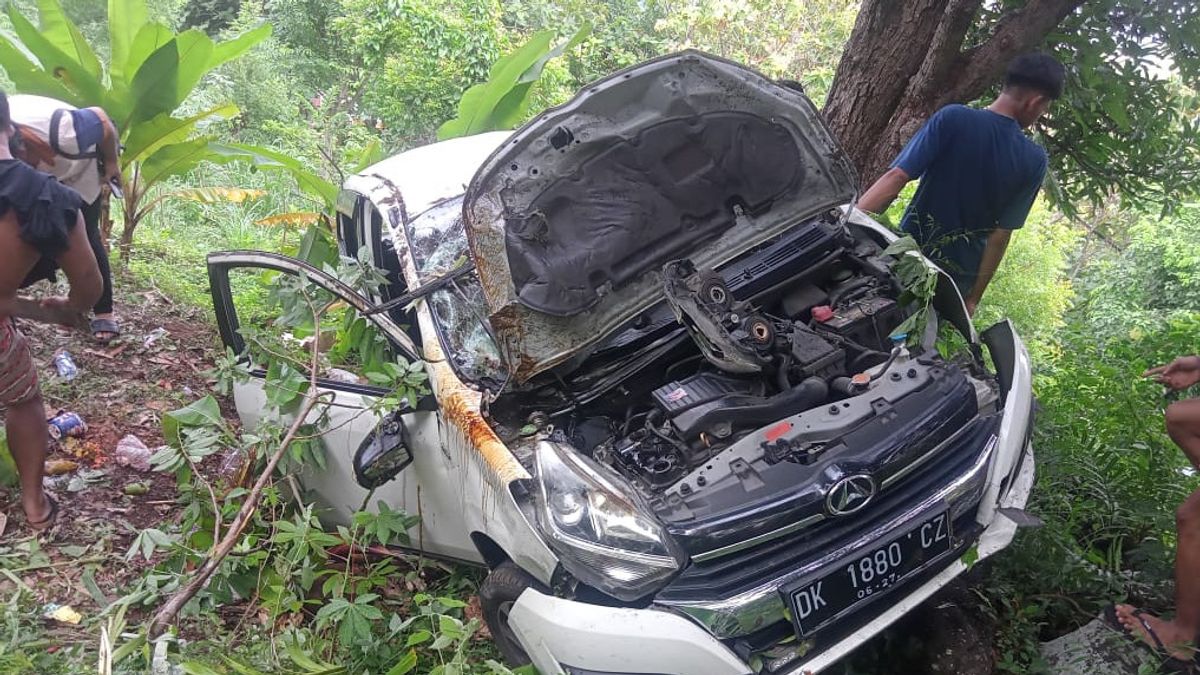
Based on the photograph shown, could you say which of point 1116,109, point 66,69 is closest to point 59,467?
point 66,69

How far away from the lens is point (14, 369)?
2.99 metres

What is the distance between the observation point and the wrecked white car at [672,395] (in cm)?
211

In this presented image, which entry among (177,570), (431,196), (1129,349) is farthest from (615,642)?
(1129,349)

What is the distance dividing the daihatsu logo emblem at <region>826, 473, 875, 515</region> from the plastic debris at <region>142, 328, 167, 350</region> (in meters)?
4.09

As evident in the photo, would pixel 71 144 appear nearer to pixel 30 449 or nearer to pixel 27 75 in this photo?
pixel 27 75

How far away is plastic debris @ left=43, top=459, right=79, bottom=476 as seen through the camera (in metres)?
3.59

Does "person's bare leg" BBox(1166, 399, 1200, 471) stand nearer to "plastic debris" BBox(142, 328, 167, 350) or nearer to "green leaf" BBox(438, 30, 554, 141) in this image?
"green leaf" BBox(438, 30, 554, 141)

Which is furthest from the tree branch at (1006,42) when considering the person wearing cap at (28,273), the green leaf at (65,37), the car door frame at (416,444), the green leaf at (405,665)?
the green leaf at (65,37)

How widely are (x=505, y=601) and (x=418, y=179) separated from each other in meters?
1.78

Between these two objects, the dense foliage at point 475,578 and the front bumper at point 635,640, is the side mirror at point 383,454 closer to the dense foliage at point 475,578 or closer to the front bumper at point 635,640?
the dense foliage at point 475,578

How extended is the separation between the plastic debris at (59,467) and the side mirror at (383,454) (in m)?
1.78

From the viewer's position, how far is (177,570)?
287 cm

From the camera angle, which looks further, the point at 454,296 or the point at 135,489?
the point at 135,489

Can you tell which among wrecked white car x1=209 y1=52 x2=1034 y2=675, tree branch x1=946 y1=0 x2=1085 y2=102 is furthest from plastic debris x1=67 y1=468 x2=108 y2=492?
tree branch x1=946 y1=0 x2=1085 y2=102
